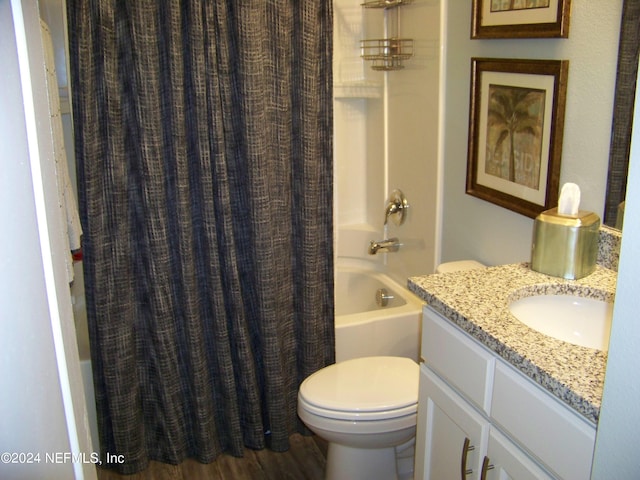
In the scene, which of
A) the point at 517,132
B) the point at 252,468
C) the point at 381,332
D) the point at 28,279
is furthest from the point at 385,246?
the point at 28,279

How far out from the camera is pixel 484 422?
4.35 feet

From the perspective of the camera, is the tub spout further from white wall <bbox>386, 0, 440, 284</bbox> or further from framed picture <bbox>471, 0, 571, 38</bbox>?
framed picture <bbox>471, 0, 571, 38</bbox>

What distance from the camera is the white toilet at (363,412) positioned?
1.89 metres

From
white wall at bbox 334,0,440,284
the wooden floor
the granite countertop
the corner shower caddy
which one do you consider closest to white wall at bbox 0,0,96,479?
the granite countertop

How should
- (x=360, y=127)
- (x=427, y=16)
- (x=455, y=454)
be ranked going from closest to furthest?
(x=455, y=454)
(x=427, y=16)
(x=360, y=127)

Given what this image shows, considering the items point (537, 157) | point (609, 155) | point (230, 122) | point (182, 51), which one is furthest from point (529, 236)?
point (182, 51)

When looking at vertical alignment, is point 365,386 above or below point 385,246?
below

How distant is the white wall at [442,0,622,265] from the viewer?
1.56 m

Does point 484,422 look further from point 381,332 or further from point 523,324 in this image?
point 381,332

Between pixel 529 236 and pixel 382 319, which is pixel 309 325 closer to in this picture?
pixel 382 319

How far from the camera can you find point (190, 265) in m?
2.16

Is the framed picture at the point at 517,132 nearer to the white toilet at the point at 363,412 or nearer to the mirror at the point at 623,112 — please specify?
the mirror at the point at 623,112

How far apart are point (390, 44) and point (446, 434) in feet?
5.86

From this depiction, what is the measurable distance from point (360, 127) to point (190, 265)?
134 centimetres
